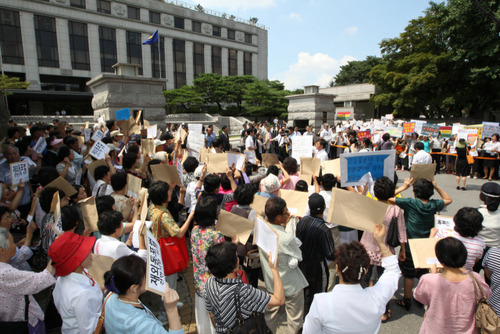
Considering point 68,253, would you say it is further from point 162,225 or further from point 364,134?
point 364,134

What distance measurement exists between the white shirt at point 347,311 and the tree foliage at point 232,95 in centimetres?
3993

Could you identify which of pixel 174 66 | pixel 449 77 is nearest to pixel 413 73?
pixel 449 77

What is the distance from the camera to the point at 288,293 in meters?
2.87

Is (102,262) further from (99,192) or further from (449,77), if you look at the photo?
(449,77)

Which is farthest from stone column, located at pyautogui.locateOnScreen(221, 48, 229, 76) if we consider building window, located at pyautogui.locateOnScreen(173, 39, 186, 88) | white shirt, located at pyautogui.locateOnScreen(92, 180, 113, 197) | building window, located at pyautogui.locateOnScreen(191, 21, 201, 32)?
white shirt, located at pyautogui.locateOnScreen(92, 180, 113, 197)

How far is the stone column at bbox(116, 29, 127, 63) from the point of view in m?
44.0

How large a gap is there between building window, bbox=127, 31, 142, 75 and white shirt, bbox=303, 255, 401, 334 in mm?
50377

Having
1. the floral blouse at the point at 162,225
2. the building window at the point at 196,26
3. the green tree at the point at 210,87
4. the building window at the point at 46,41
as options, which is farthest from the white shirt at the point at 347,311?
the building window at the point at 196,26

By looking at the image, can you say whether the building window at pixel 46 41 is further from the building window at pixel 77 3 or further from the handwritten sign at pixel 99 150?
the handwritten sign at pixel 99 150

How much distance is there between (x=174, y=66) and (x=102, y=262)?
173 feet

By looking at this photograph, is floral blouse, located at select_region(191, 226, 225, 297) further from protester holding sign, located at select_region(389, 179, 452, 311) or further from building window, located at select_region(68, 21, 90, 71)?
building window, located at select_region(68, 21, 90, 71)

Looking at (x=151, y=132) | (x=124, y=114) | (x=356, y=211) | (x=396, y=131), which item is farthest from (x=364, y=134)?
(x=356, y=211)

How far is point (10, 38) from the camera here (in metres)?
36.0

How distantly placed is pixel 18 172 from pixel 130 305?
3627 mm
